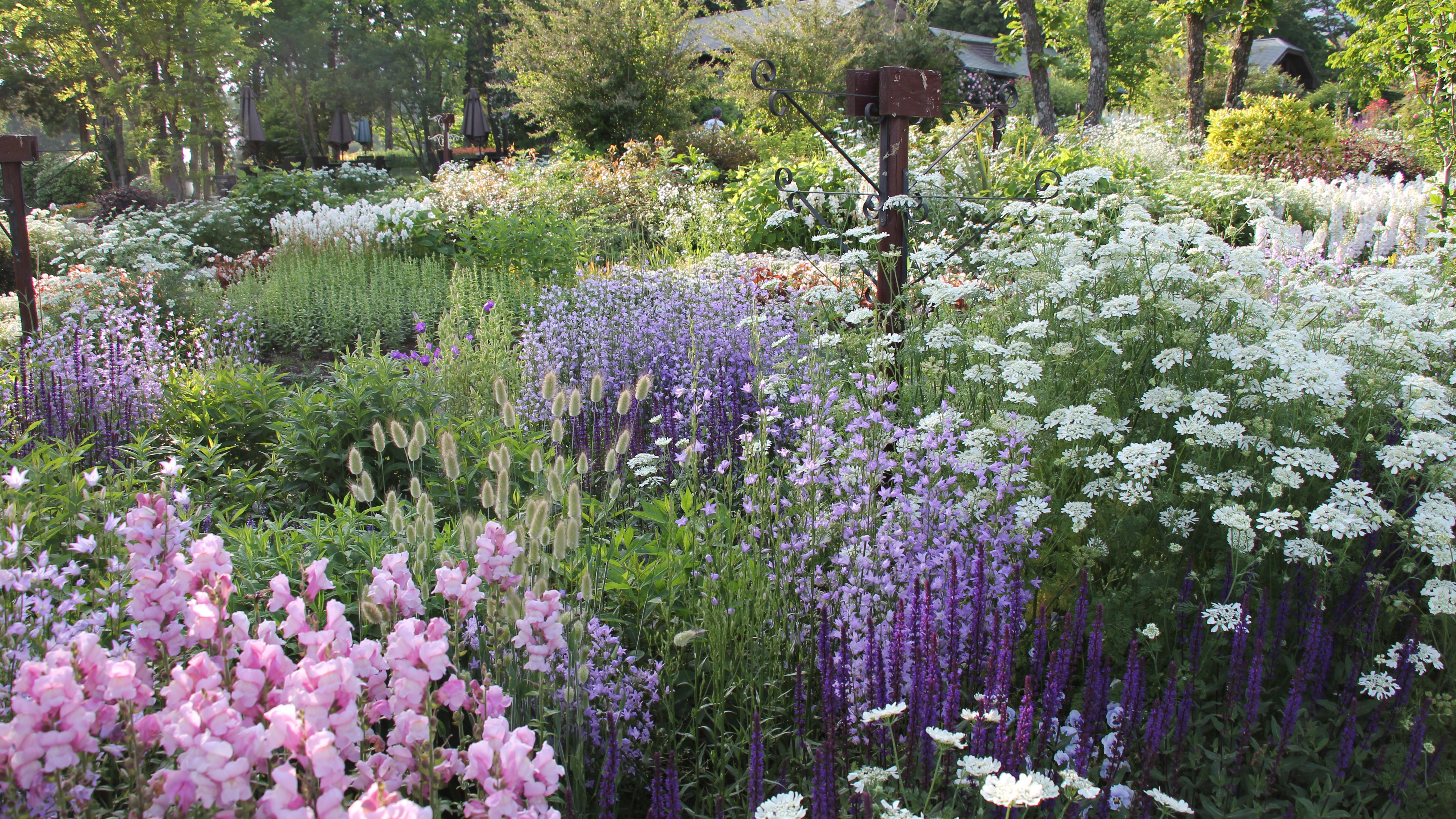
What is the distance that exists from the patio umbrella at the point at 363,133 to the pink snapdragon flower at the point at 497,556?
40.4 meters

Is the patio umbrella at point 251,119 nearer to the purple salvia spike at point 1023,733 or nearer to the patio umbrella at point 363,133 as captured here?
the patio umbrella at point 363,133

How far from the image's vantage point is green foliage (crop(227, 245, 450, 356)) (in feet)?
23.5

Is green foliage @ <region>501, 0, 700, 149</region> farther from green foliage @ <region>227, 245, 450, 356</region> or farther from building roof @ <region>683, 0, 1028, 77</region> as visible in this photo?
green foliage @ <region>227, 245, 450, 356</region>

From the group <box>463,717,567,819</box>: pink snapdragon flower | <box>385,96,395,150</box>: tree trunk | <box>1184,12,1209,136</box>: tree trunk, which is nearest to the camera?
<box>463,717,567,819</box>: pink snapdragon flower

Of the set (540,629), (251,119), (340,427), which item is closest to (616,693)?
(540,629)

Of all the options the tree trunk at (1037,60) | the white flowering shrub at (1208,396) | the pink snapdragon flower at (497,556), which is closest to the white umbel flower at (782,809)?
the pink snapdragon flower at (497,556)

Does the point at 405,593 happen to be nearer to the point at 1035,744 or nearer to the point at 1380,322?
the point at 1035,744

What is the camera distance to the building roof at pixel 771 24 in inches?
917

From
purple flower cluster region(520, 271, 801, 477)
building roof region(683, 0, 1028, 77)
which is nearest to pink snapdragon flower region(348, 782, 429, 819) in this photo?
purple flower cluster region(520, 271, 801, 477)

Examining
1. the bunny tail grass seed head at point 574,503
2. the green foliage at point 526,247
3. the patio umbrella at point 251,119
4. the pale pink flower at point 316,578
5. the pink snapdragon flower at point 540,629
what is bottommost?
the pink snapdragon flower at point 540,629

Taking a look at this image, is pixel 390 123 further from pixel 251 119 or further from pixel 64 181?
pixel 251 119

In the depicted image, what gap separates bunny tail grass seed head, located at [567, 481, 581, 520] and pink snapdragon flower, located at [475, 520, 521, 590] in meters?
0.11

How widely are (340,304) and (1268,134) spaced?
1467 centimetres

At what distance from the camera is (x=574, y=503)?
1.62 meters
